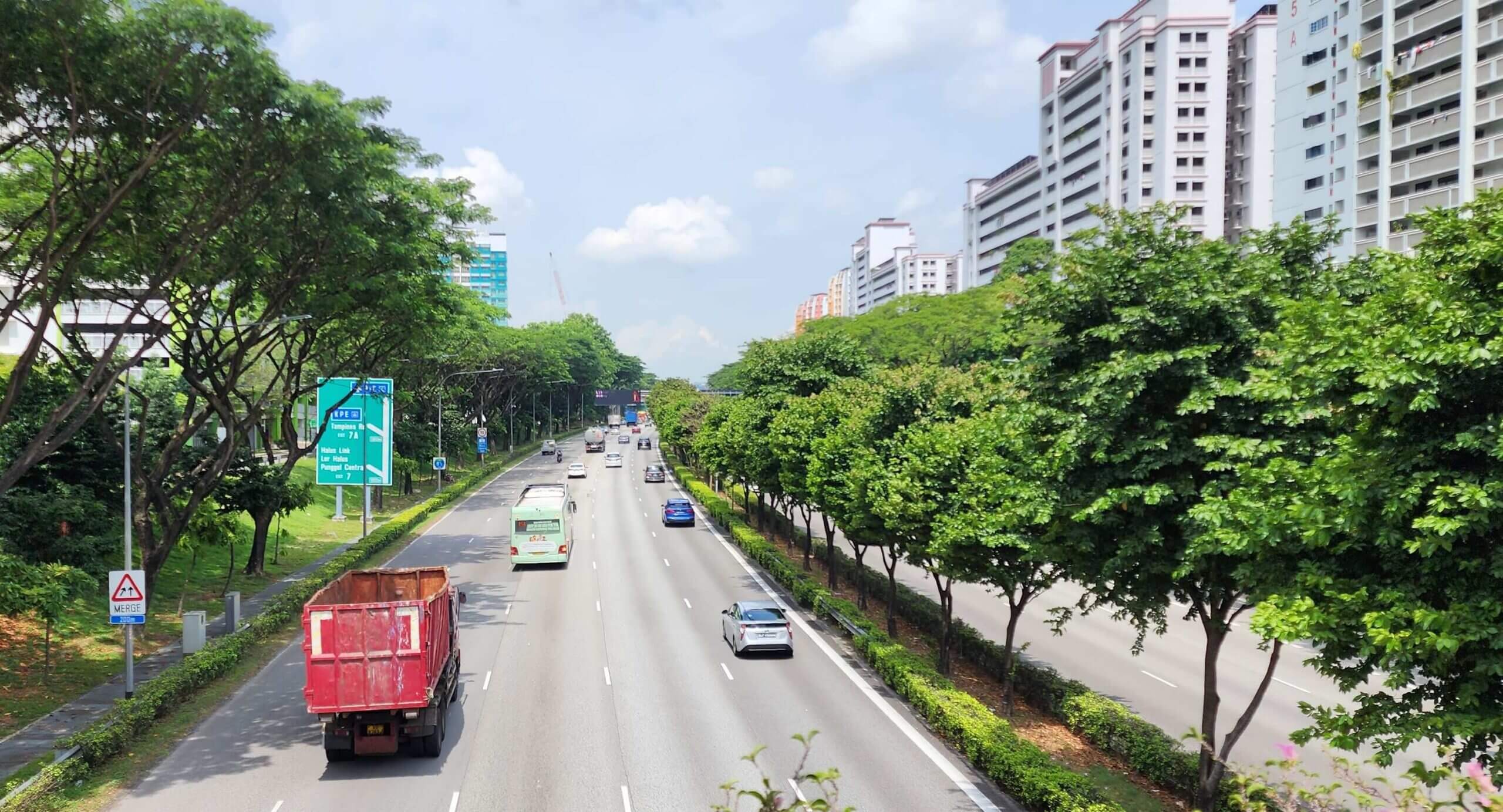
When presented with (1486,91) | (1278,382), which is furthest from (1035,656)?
(1486,91)

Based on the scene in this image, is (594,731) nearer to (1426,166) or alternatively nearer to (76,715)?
(76,715)

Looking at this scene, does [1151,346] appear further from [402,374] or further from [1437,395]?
[402,374]

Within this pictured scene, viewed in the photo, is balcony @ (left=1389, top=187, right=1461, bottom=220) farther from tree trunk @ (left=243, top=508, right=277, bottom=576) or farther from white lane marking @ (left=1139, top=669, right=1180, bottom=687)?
tree trunk @ (left=243, top=508, right=277, bottom=576)

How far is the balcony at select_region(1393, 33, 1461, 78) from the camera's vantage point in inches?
2104

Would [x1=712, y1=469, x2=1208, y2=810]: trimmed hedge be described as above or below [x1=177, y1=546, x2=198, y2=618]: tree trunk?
above

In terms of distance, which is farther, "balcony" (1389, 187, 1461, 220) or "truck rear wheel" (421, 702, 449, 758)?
"balcony" (1389, 187, 1461, 220)

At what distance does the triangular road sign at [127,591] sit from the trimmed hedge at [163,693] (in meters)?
1.89

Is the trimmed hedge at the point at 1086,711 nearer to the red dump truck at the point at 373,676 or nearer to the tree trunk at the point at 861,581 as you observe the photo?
the tree trunk at the point at 861,581

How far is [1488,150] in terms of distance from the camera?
51.3m

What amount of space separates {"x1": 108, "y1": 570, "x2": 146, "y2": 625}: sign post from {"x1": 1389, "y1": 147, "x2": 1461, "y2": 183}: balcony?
207 ft

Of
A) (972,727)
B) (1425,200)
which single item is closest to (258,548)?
(972,727)

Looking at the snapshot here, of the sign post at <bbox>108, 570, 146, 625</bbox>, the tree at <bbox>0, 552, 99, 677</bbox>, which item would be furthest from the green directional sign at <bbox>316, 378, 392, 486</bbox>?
the tree at <bbox>0, 552, 99, 677</bbox>

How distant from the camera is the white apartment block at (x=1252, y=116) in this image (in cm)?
9069

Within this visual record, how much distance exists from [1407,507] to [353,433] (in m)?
40.6
